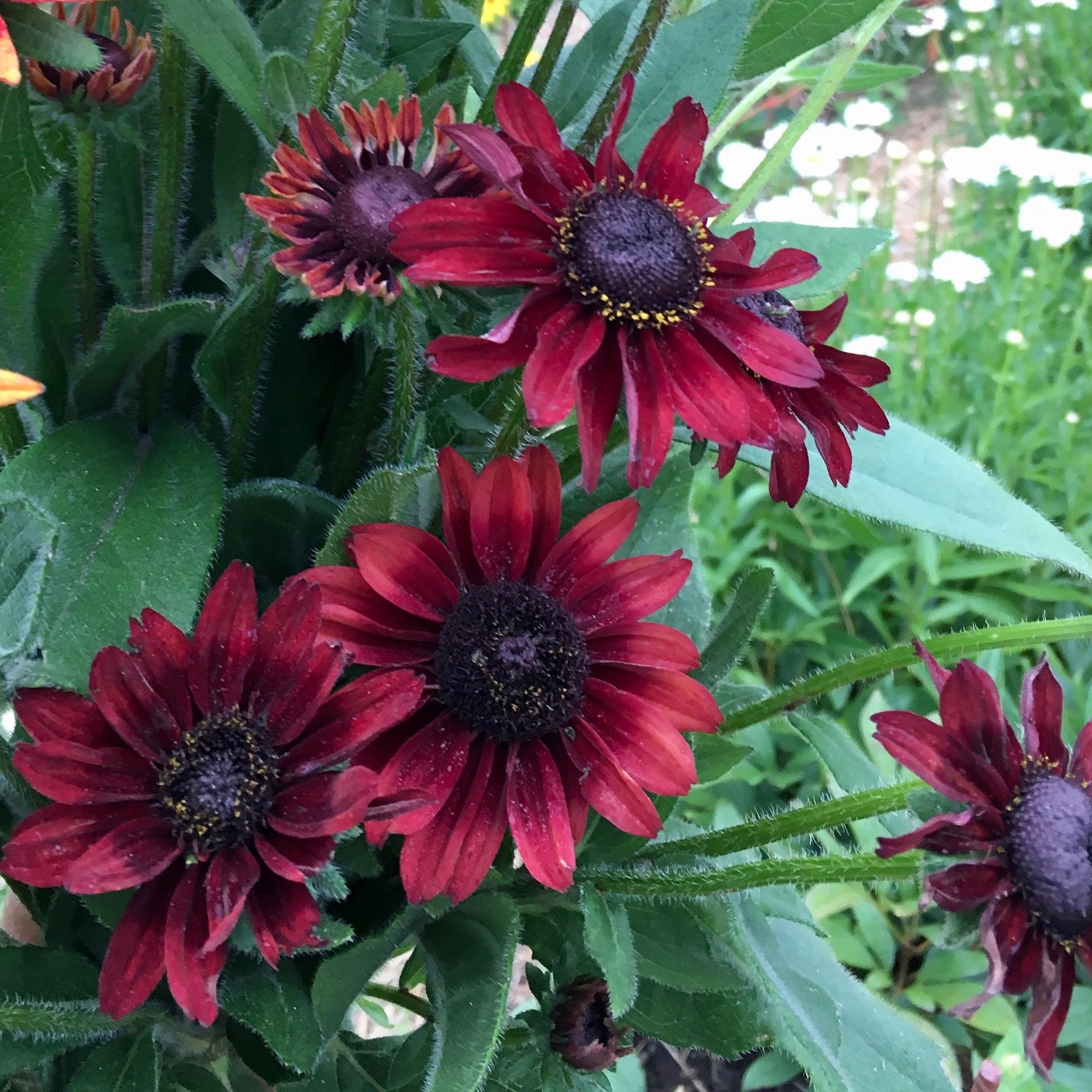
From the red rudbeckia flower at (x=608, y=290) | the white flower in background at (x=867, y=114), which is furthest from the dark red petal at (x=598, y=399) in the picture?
the white flower in background at (x=867, y=114)

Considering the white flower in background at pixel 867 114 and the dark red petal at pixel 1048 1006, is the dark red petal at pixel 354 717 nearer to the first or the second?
the dark red petal at pixel 1048 1006

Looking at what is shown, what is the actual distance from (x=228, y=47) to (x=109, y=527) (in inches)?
5.2

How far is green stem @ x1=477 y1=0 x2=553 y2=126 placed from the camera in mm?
364

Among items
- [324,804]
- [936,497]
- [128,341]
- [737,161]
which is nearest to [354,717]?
[324,804]

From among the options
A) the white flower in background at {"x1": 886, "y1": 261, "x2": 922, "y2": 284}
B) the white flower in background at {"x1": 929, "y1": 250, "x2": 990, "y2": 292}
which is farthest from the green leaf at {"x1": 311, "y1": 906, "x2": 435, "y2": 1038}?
the white flower in background at {"x1": 886, "y1": 261, "x2": 922, "y2": 284}

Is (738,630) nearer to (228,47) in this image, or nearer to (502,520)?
(502,520)

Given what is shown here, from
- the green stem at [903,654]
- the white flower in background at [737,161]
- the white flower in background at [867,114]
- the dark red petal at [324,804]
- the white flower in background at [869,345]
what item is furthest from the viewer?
the white flower in background at [867,114]

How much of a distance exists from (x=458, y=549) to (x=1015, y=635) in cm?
17

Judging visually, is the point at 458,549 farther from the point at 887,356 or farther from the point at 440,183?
the point at 887,356

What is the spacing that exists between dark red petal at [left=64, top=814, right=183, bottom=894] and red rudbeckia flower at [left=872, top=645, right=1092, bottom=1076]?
0.16 m

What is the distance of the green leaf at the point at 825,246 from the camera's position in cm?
44

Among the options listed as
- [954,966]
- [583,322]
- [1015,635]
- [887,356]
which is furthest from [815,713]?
[887,356]

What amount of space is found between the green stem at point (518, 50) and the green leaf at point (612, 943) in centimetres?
24

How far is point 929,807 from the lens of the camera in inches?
11.5
